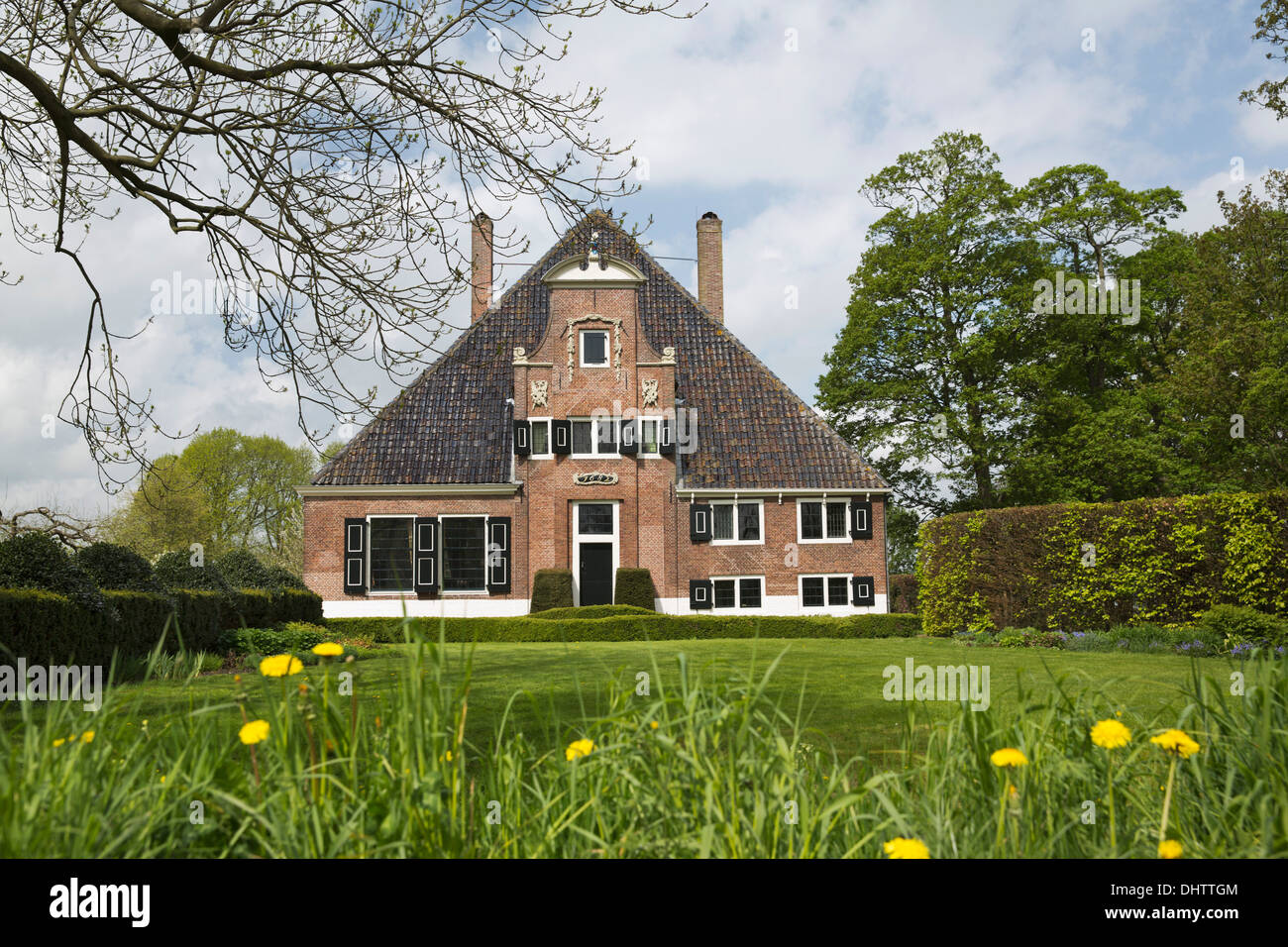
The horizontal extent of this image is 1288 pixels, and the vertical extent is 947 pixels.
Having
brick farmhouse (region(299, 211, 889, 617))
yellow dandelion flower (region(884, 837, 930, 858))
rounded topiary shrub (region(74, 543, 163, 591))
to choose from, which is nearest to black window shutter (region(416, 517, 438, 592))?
brick farmhouse (region(299, 211, 889, 617))

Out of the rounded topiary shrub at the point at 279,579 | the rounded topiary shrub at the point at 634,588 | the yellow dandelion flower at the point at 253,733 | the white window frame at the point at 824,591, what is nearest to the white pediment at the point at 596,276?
the rounded topiary shrub at the point at 634,588

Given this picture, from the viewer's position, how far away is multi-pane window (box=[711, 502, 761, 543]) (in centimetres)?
2620

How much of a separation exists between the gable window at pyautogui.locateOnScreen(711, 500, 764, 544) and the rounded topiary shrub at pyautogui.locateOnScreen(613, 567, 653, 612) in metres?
2.65

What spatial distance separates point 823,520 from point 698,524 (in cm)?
379

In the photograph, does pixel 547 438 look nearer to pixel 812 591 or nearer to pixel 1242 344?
pixel 812 591

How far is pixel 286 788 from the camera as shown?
2.27 meters

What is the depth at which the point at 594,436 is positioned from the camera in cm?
2606

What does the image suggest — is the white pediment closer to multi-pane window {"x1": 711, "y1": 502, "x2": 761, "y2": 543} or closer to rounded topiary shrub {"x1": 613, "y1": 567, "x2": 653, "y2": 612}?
multi-pane window {"x1": 711, "y1": 502, "x2": 761, "y2": 543}

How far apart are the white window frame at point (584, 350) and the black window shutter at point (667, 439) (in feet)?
7.97

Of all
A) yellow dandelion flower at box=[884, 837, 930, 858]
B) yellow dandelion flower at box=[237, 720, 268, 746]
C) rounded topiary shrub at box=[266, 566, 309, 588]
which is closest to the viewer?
yellow dandelion flower at box=[884, 837, 930, 858]

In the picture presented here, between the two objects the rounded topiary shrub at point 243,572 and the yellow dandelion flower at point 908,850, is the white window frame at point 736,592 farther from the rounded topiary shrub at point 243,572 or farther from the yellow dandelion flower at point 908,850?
the yellow dandelion flower at point 908,850
